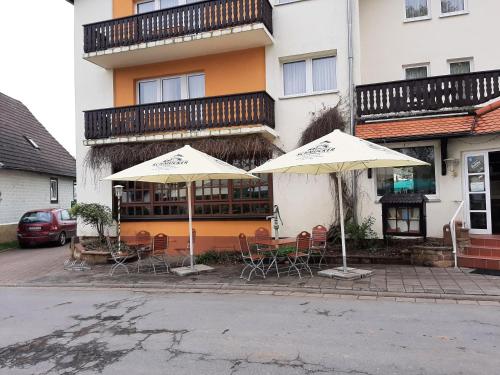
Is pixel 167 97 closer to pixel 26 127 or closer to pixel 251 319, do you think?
pixel 251 319

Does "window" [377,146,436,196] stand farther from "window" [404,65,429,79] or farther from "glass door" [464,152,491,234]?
"window" [404,65,429,79]

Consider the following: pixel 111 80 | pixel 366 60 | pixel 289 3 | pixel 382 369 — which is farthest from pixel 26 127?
pixel 382 369

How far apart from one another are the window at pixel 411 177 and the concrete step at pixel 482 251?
215 cm

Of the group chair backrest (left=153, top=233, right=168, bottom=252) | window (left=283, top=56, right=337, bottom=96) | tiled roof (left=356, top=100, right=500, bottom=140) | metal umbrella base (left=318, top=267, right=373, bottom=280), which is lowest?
metal umbrella base (left=318, top=267, right=373, bottom=280)

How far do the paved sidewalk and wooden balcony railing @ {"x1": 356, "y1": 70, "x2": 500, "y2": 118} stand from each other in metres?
→ 4.62

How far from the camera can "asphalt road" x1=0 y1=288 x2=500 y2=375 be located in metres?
4.55

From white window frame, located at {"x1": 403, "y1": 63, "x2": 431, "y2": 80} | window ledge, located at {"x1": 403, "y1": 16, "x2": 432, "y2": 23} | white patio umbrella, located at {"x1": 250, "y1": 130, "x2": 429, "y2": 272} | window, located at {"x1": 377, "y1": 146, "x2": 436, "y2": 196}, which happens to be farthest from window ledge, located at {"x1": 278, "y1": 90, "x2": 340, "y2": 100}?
white patio umbrella, located at {"x1": 250, "y1": 130, "x2": 429, "y2": 272}

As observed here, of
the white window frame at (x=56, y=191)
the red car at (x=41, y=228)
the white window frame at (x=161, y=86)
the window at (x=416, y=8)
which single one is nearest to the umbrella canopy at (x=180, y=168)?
the white window frame at (x=161, y=86)

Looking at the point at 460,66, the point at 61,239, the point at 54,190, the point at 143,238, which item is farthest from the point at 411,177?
the point at 54,190

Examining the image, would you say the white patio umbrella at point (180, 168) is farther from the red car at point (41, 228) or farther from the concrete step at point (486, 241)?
the red car at point (41, 228)

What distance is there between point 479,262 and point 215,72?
31.1 ft

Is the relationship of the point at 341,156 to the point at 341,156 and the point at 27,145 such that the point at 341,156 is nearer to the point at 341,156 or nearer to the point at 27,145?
the point at 341,156

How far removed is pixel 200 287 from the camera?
8.84 m

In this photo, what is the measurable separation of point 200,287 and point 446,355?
5.25 m
